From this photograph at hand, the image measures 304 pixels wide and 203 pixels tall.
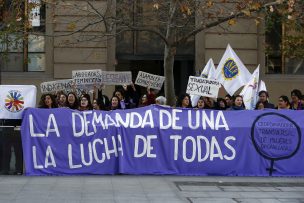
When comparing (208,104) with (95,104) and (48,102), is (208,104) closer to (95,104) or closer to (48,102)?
(95,104)

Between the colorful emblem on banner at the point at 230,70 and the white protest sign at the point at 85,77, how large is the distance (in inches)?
124

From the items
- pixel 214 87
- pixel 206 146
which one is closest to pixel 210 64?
pixel 214 87

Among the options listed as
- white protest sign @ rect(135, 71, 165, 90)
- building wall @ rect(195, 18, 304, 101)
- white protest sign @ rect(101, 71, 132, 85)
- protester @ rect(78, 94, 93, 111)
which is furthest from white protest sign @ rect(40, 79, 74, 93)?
building wall @ rect(195, 18, 304, 101)

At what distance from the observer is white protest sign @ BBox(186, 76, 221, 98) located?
41.9 ft

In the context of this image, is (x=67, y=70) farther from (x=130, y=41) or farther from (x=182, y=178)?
(x=182, y=178)

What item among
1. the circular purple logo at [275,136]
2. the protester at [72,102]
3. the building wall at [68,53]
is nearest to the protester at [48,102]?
the protester at [72,102]

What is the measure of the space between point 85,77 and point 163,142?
11.7 feet

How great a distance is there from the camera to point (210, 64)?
15.1 meters

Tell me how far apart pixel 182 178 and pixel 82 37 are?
29.3 feet

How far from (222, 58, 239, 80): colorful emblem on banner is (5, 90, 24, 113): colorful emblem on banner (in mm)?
5339

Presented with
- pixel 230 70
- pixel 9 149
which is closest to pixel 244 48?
pixel 230 70

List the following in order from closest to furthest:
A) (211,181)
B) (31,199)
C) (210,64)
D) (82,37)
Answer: (31,199)
(211,181)
(210,64)
(82,37)

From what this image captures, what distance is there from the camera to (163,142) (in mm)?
11594

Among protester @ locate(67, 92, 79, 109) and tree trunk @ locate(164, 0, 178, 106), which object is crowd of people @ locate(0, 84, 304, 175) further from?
tree trunk @ locate(164, 0, 178, 106)
